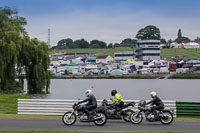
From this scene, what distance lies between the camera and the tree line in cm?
5053

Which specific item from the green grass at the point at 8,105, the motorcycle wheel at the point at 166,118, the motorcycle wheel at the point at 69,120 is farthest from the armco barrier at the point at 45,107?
the motorcycle wheel at the point at 69,120

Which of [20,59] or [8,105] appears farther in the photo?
[20,59]

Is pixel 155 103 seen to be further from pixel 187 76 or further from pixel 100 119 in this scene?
pixel 187 76

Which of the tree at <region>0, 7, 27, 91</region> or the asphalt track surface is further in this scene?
the tree at <region>0, 7, 27, 91</region>

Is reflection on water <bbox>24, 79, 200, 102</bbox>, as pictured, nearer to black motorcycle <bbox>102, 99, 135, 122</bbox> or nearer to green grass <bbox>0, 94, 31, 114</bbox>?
green grass <bbox>0, 94, 31, 114</bbox>

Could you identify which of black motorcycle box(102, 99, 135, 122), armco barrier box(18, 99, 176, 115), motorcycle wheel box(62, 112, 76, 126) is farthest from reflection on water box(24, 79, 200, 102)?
motorcycle wheel box(62, 112, 76, 126)

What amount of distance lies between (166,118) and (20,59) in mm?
39131

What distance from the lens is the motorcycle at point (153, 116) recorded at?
1952 centimetres

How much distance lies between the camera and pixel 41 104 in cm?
2373

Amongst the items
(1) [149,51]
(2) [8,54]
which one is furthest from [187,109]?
(1) [149,51]

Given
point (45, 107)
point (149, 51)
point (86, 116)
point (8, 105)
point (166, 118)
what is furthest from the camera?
point (149, 51)

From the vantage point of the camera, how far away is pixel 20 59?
56.1 metres

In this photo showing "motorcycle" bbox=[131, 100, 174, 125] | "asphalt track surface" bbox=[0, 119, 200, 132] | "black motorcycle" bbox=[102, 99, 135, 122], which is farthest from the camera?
"black motorcycle" bbox=[102, 99, 135, 122]

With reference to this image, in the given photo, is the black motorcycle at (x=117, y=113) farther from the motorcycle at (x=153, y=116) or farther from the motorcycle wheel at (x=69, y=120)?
the motorcycle wheel at (x=69, y=120)
